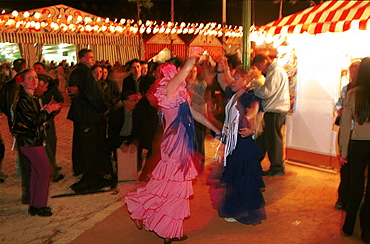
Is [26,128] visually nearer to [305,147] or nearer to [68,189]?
[68,189]

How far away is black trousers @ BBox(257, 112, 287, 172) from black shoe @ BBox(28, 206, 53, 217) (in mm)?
3915

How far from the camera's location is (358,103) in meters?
4.01

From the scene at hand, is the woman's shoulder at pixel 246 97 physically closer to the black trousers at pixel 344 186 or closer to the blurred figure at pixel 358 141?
the blurred figure at pixel 358 141

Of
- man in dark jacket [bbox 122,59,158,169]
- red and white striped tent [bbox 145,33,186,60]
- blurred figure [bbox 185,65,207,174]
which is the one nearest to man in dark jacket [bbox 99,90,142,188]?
man in dark jacket [bbox 122,59,158,169]

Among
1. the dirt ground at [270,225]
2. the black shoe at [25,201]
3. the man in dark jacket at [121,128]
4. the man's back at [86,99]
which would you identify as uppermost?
the man's back at [86,99]

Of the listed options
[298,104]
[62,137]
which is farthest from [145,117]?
[62,137]

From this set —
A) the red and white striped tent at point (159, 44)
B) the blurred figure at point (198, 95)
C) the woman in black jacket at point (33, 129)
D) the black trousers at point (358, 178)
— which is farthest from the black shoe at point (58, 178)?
the red and white striped tent at point (159, 44)

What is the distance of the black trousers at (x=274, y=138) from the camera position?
22.3ft

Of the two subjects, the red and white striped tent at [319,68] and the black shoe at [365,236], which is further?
the red and white striped tent at [319,68]

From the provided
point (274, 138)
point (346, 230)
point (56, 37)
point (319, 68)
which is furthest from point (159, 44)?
point (346, 230)

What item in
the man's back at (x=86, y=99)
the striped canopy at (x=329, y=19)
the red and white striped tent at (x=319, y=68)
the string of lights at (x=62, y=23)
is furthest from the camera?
the string of lights at (x=62, y=23)

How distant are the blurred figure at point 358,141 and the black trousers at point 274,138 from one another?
2430 mm

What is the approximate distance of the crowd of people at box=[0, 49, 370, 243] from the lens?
4129 mm

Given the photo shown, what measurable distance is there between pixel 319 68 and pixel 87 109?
434 centimetres
